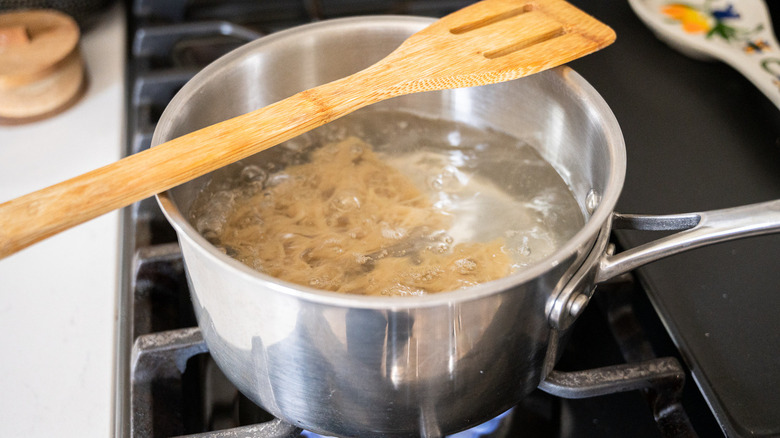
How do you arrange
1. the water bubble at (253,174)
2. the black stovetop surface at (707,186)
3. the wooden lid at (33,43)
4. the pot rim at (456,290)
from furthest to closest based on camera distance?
the wooden lid at (33,43) < the water bubble at (253,174) < the black stovetop surface at (707,186) < the pot rim at (456,290)

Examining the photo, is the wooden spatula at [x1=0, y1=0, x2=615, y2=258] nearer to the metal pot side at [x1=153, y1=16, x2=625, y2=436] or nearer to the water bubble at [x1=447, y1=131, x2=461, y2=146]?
the metal pot side at [x1=153, y1=16, x2=625, y2=436]

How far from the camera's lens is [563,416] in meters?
0.60

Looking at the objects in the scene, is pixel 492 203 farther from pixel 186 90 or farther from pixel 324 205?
pixel 186 90

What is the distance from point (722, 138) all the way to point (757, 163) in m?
0.05

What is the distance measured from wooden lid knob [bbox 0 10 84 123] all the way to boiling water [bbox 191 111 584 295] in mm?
304

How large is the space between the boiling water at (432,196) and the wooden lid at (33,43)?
0.99 ft

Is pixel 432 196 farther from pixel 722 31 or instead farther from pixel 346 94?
pixel 722 31

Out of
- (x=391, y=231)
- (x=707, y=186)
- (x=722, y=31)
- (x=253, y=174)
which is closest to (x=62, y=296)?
(x=253, y=174)

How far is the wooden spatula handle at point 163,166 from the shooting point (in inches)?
16.4

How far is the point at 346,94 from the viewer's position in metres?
0.54

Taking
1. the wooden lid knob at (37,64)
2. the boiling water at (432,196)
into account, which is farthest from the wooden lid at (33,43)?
the boiling water at (432,196)

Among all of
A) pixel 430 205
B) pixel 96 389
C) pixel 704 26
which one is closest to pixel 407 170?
pixel 430 205

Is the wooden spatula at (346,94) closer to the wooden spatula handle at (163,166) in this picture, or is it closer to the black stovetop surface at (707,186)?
the wooden spatula handle at (163,166)

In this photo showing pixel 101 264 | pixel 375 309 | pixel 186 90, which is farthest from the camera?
pixel 101 264
